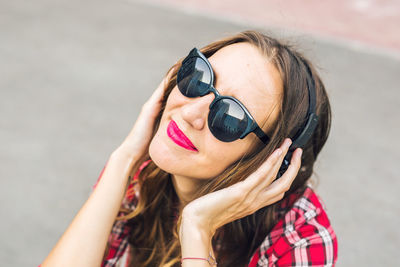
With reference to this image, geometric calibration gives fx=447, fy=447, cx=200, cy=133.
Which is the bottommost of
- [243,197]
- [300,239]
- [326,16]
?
[326,16]

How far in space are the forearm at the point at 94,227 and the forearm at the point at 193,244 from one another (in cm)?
41

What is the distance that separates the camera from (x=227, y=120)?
1.69 m

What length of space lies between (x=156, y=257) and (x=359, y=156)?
2.95 m

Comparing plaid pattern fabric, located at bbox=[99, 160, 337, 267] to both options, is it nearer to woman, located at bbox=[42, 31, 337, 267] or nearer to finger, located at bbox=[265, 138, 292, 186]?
woman, located at bbox=[42, 31, 337, 267]

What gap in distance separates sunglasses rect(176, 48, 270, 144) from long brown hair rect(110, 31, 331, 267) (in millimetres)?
135

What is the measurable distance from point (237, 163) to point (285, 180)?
0.68ft

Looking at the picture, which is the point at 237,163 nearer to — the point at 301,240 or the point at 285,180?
the point at 285,180

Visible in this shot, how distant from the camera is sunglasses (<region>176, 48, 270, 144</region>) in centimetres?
169

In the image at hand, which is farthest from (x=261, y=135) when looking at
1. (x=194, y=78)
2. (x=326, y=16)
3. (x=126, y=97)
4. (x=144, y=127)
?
(x=326, y=16)

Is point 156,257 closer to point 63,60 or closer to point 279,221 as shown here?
point 279,221

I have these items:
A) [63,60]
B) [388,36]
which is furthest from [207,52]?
[388,36]

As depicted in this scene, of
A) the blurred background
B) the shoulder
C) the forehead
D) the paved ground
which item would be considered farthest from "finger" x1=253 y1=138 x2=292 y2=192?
the paved ground

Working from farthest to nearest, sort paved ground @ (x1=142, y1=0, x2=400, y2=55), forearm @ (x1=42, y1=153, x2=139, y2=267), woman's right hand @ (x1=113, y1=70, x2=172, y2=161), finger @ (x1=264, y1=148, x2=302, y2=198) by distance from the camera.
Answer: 1. paved ground @ (x1=142, y1=0, x2=400, y2=55)
2. woman's right hand @ (x1=113, y1=70, x2=172, y2=161)
3. forearm @ (x1=42, y1=153, x2=139, y2=267)
4. finger @ (x1=264, y1=148, x2=302, y2=198)

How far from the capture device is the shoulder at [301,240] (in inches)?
72.1
